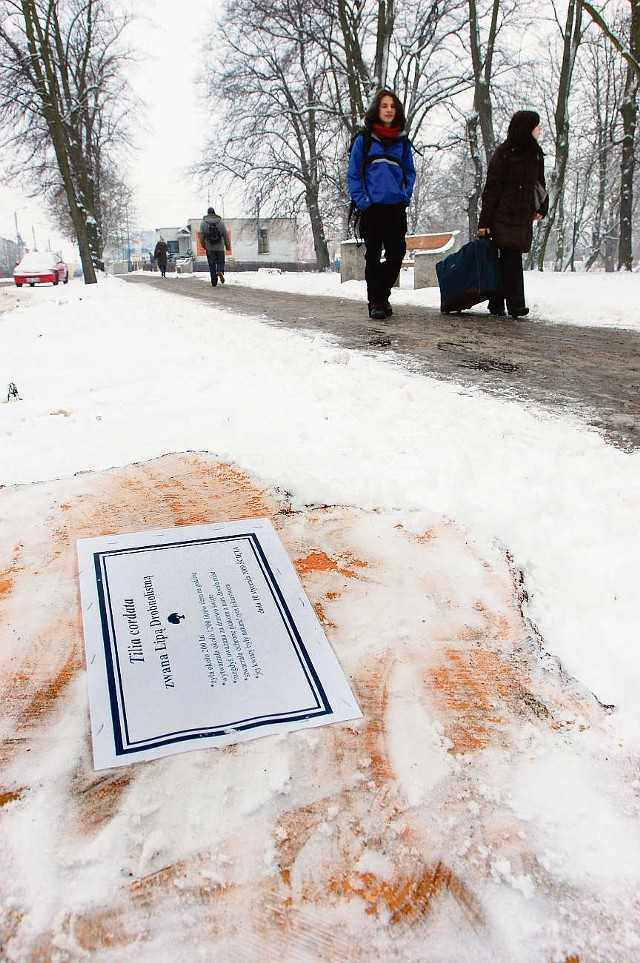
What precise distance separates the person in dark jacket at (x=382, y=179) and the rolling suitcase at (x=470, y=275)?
611 millimetres

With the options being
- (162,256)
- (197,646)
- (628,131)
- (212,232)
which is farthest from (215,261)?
(197,646)

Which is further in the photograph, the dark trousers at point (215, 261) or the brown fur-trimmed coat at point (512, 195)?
the dark trousers at point (215, 261)

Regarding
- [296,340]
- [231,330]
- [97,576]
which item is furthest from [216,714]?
[231,330]

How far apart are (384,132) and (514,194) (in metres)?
1.34

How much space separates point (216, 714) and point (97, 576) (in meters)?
0.60

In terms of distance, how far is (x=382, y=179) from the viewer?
17.0ft

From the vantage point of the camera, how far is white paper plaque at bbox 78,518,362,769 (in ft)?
3.85

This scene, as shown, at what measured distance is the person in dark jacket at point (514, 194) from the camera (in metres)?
5.26

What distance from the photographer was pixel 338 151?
19.7m

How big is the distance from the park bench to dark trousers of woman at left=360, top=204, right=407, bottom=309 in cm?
456

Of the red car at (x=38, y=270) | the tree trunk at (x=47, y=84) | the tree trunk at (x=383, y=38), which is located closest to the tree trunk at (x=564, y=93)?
the tree trunk at (x=383, y=38)

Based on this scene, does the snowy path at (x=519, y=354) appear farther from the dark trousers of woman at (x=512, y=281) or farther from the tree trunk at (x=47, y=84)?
the tree trunk at (x=47, y=84)

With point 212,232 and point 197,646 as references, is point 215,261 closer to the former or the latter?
point 212,232

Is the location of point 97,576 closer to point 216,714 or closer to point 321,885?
point 216,714
